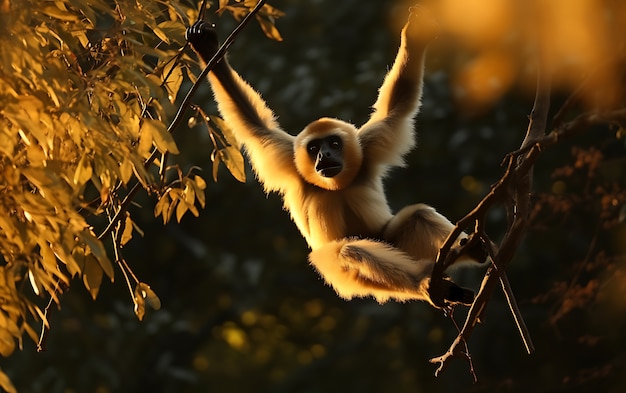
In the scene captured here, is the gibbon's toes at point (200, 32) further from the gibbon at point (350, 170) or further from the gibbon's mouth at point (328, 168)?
the gibbon's mouth at point (328, 168)

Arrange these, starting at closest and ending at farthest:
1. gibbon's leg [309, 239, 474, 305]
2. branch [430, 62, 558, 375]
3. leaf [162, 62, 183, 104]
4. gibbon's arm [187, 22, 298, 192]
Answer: branch [430, 62, 558, 375], leaf [162, 62, 183, 104], gibbon's leg [309, 239, 474, 305], gibbon's arm [187, 22, 298, 192]

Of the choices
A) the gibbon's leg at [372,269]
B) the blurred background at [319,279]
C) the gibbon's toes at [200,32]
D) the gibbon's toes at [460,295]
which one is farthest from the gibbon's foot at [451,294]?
the blurred background at [319,279]

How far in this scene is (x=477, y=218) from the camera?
3412 mm

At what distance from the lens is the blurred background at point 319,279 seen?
12.1 m

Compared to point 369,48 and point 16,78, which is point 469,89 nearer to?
point 369,48

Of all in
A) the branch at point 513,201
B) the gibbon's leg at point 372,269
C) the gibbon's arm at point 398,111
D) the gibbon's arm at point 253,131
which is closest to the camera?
the branch at point 513,201

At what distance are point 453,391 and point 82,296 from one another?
5.20m

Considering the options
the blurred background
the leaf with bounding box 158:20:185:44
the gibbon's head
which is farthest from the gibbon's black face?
the blurred background

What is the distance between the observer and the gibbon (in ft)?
16.8

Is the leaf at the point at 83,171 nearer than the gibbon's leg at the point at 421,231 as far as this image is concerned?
Yes

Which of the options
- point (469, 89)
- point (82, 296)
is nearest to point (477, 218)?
point (469, 89)

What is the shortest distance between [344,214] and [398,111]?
629mm

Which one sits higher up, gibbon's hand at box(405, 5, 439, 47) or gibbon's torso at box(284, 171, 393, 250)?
gibbon's hand at box(405, 5, 439, 47)

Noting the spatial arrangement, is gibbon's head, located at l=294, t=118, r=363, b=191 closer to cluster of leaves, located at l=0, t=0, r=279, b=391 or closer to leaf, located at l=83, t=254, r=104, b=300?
cluster of leaves, located at l=0, t=0, r=279, b=391
